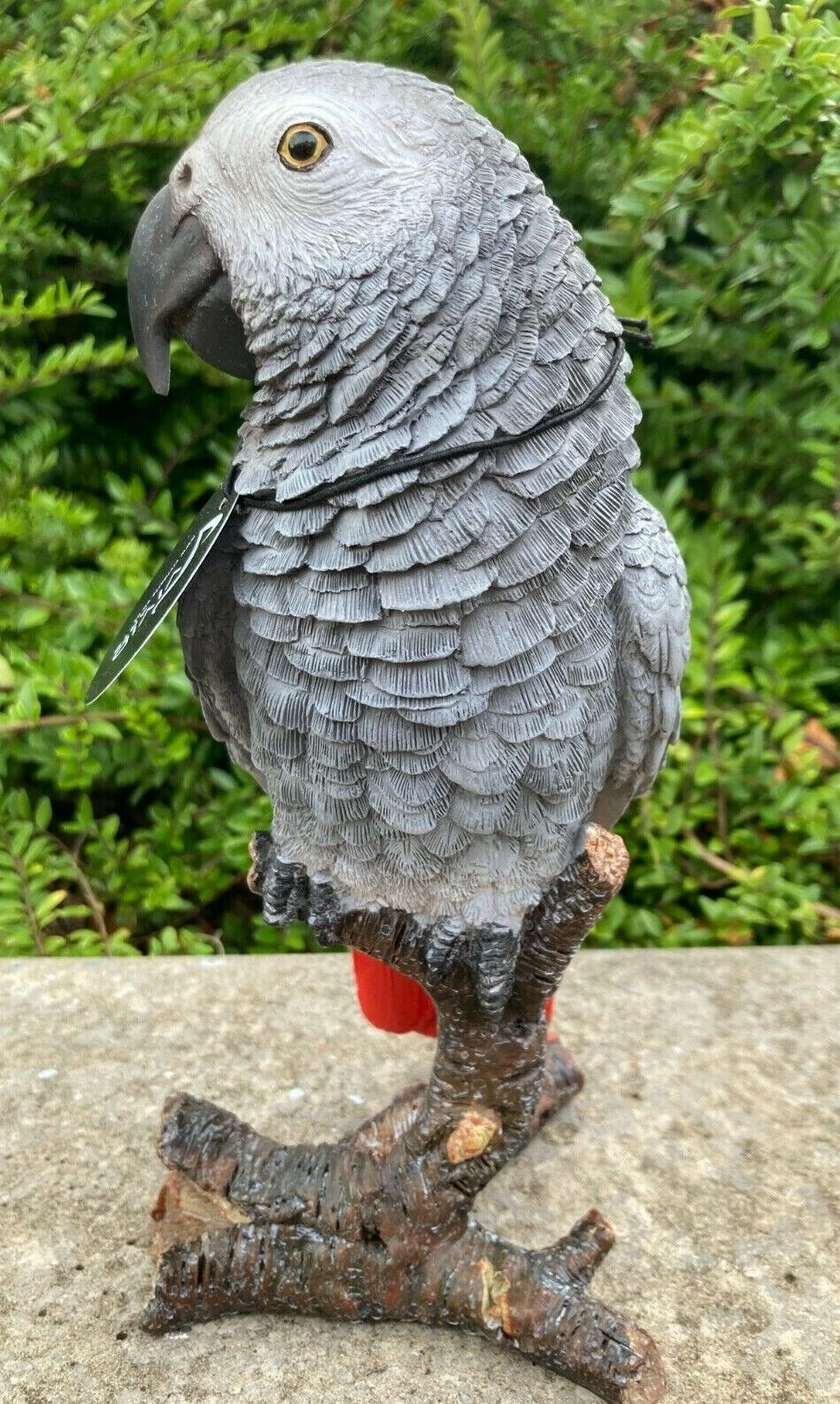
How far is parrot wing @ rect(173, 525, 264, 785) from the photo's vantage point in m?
0.75

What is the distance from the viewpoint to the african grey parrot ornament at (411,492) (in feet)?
2.07

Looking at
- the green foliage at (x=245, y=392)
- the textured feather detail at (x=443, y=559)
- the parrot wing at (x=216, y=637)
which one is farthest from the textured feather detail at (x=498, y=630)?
the green foliage at (x=245, y=392)

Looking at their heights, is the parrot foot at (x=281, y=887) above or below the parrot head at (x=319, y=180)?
below

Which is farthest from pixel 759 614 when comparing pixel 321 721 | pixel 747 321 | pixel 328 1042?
pixel 321 721

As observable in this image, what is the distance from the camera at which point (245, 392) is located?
62.7 inches

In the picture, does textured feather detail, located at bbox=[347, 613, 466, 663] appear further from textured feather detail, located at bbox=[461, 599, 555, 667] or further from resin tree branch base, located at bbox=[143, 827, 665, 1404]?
resin tree branch base, located at bbox=[143, 827, 665, 1404]

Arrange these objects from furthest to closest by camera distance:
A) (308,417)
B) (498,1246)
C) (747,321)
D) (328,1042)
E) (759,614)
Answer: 1. (759,614)
2. (747,321)
3. (328,1042)
4. (498,1246)
5. (308,417)

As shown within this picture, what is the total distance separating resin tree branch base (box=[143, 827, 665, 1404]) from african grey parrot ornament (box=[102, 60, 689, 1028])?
0.31 ft

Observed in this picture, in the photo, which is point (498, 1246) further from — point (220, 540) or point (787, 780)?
point (787, 780)

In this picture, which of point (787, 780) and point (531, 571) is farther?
point (787, 780)

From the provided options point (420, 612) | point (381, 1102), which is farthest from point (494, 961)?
point (381, 1102)

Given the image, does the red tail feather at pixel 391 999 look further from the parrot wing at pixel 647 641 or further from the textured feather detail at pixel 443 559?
the parrot wing at pixel 647 641

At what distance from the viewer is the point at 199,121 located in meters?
1.41

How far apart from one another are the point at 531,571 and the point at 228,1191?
60 centimetres
